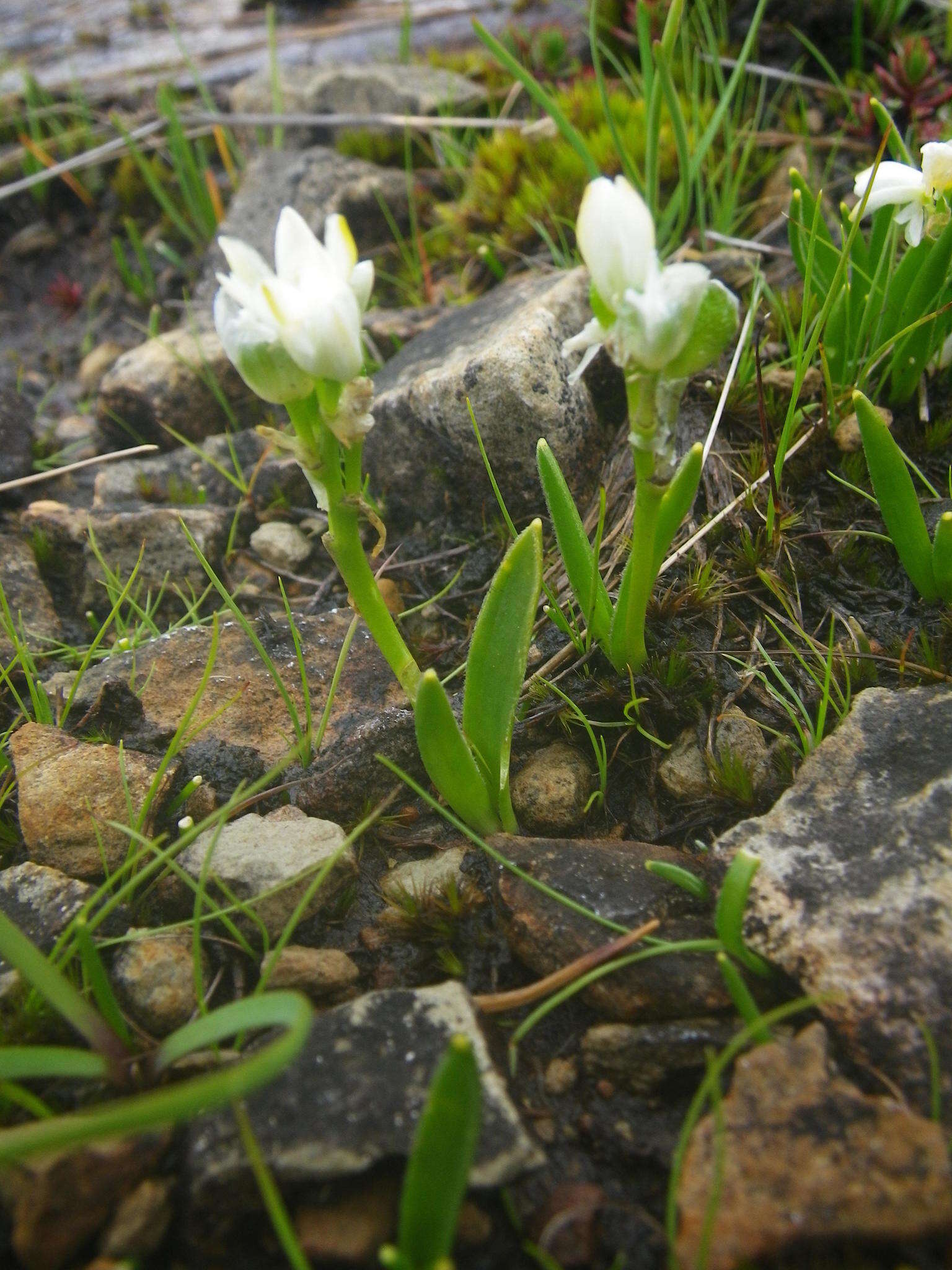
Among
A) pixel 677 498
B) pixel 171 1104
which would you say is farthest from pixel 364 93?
pixel 171 1104

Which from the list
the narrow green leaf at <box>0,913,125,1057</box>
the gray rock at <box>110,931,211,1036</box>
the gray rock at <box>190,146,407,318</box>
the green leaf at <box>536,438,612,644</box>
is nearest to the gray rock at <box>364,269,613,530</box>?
the green leaf at <box>536,438,612,644</box>

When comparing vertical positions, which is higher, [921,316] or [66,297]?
[66,297]

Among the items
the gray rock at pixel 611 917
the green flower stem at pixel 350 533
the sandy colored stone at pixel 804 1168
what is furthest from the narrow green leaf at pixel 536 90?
the sandy colored stone at pixel 804 1168

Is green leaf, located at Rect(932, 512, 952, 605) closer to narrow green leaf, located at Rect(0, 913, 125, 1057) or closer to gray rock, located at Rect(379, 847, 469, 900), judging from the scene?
gray rock, located at Rect(379, 847, 469, 900)

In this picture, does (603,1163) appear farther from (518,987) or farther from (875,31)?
(875,31)

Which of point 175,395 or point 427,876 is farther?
point 175,395

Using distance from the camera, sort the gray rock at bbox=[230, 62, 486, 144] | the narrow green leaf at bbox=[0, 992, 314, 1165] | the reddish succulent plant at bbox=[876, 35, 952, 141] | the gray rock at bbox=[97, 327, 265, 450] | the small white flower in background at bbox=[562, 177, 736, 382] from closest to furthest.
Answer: the narrow green leaf at bbox=[0, 992, 314, 1165] → the small white flower in background at bbox=[562, 177, 736, 382] → the reddish succulent plant at bbox=[876, 35, 952, 141] → the gray rock at bbox=[97, 327, 265, 450] → the gray rock at bbox=[230, 62, 486, 144]

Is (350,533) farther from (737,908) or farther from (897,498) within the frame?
(897,498)
